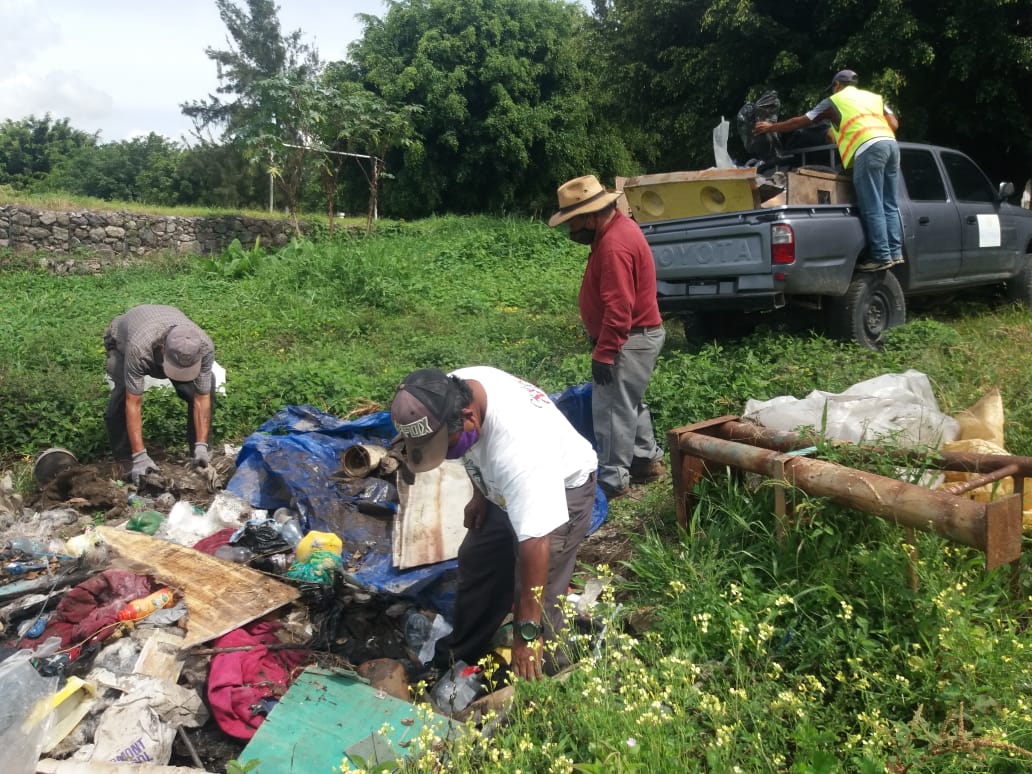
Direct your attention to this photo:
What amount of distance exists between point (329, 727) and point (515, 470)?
119cm

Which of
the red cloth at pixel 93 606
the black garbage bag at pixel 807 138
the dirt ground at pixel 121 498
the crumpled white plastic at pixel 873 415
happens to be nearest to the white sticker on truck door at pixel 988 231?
the black garbage bag at pixel 807 138

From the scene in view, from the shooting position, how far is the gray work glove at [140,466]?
17.7 ft

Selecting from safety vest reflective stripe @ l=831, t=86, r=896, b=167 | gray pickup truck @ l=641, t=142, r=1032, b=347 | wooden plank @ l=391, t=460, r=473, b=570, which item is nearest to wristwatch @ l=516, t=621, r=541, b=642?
wooden plank @ l=391, t=460, r=473, b=570

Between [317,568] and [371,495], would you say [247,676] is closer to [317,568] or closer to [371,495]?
[317,568]

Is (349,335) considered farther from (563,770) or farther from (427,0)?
(427,0)

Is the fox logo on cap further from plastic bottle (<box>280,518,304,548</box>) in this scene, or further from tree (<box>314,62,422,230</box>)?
tree (<box>314,62,422,230</box>)

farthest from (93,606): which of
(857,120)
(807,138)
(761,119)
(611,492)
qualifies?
(807,138)

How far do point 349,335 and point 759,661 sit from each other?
23.6 ft

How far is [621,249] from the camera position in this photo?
4.50 metres

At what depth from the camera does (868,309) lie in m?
6.50

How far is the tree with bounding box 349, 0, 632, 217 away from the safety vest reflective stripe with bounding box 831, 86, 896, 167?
14464mm

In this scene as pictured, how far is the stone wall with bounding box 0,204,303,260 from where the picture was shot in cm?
1455

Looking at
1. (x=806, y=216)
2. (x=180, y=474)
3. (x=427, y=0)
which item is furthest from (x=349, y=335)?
(x=427, y=0)

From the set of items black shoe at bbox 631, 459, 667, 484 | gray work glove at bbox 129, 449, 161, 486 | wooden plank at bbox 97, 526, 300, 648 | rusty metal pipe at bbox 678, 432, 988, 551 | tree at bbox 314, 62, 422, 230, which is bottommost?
wooden plank at bbox 97, 526, 300, 648
